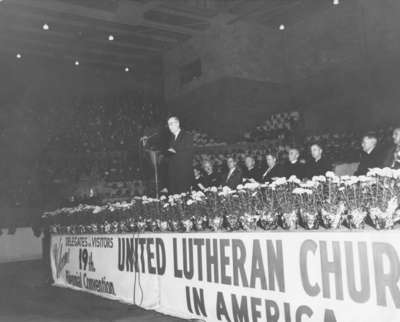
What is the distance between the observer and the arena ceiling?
12.0m

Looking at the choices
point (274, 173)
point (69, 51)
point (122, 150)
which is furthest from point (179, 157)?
point (69, 51)

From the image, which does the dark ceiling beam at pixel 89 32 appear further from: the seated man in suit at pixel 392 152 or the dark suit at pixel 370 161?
the seated man in suit at pixel 392 152

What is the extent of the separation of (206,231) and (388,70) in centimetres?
906

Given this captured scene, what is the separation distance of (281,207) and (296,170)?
339 centimetres

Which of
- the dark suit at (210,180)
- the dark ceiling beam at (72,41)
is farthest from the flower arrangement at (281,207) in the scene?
the dark ceiling beam at (72,41)

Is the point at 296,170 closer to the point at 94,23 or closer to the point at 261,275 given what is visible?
the point at 261,275

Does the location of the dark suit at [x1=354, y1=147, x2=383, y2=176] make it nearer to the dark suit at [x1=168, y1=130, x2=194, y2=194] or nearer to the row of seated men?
the row of seated men

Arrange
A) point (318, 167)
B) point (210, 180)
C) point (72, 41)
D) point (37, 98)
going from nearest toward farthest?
1. point (318, 167)
2. point (210, 180)
3. point (72, 41)
4. point (37, 98)

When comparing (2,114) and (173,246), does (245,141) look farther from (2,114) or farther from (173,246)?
(173,246)

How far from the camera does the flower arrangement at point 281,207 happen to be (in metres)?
2.84

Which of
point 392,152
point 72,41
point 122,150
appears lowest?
point 392,152

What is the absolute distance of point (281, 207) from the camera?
337 cm

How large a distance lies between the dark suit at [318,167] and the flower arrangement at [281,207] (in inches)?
99.6

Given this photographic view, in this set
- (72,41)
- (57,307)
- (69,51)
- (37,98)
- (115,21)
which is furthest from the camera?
(37,98)
